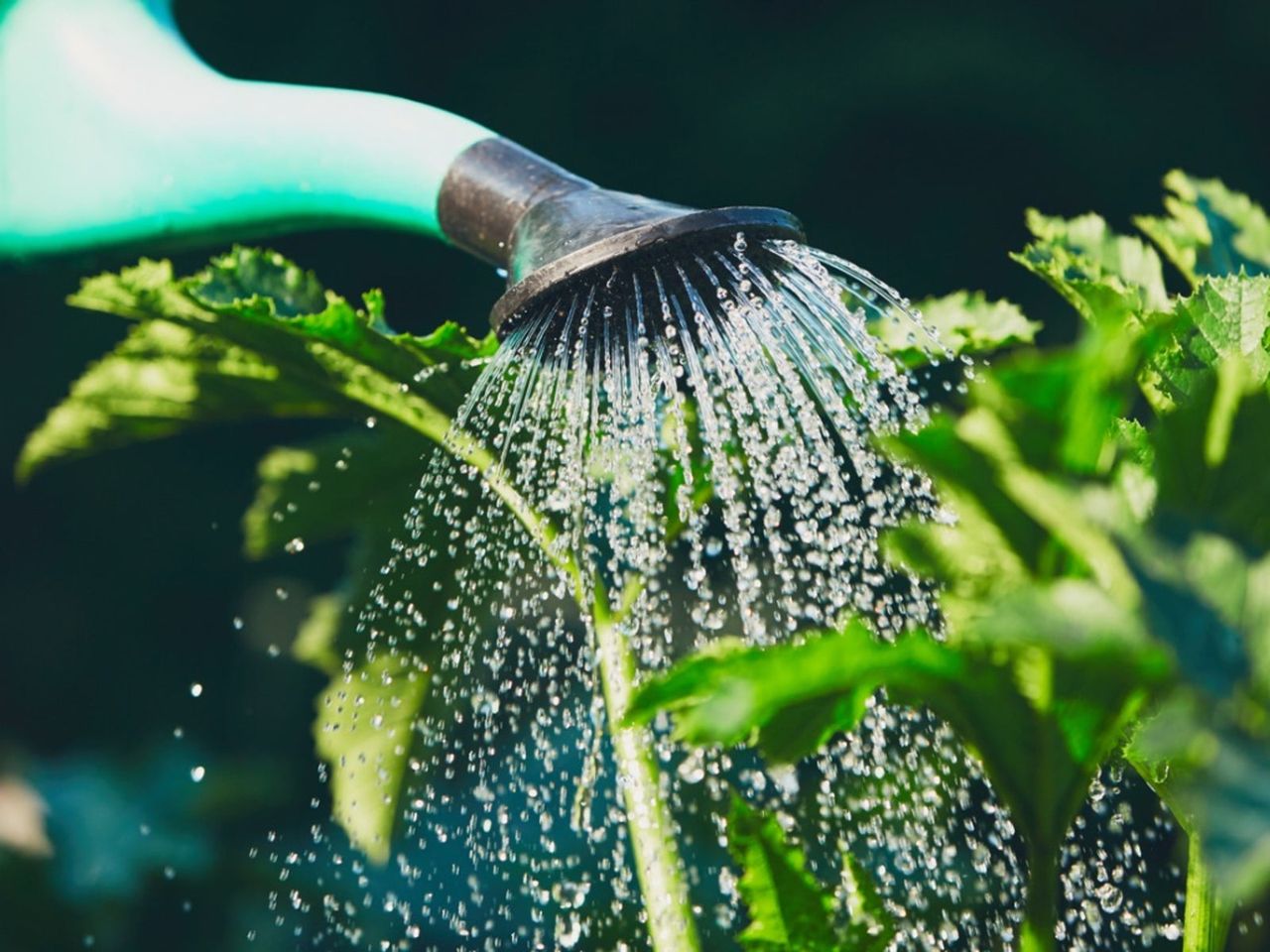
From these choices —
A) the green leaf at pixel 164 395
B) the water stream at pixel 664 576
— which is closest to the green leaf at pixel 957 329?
the water stream at pixel 664 576

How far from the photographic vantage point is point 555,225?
0.75 meters

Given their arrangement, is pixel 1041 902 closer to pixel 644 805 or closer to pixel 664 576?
pixel 644 805

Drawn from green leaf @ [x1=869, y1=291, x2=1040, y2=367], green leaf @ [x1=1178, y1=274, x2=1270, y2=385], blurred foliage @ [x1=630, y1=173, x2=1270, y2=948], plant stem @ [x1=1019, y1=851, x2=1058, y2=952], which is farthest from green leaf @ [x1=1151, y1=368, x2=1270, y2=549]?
green leaf @ [x1=869, y1=291, x2=1040, y2=367]

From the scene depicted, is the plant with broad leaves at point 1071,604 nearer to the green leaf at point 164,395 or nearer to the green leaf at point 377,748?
the green leaf at point 164,395

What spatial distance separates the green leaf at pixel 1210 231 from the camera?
3.26ft

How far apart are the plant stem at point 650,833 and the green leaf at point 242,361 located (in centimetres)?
26

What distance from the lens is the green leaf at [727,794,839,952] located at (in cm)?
59

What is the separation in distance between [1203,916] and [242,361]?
28.3 inches

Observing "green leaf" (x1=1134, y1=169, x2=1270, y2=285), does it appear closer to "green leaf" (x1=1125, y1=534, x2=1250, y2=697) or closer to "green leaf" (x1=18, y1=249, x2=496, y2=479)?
"green leaf" (x1=18, y1=249, x2=496, y2=479)

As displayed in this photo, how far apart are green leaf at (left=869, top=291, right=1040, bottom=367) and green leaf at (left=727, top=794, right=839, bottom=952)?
0.44 meters

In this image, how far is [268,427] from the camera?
89.7 inches

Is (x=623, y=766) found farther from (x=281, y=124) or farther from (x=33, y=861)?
(x=33, y=861)

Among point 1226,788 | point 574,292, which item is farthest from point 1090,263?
point 1226,788

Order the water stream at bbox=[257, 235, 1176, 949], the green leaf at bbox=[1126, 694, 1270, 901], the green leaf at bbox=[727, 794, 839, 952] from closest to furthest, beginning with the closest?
the green leaf at bbox=[1126, 694, 1270, 901] → the green leaf at bbox=[727, 794, 839, 952] → the water stream at bbox=[257, 235, 1176, 949]
